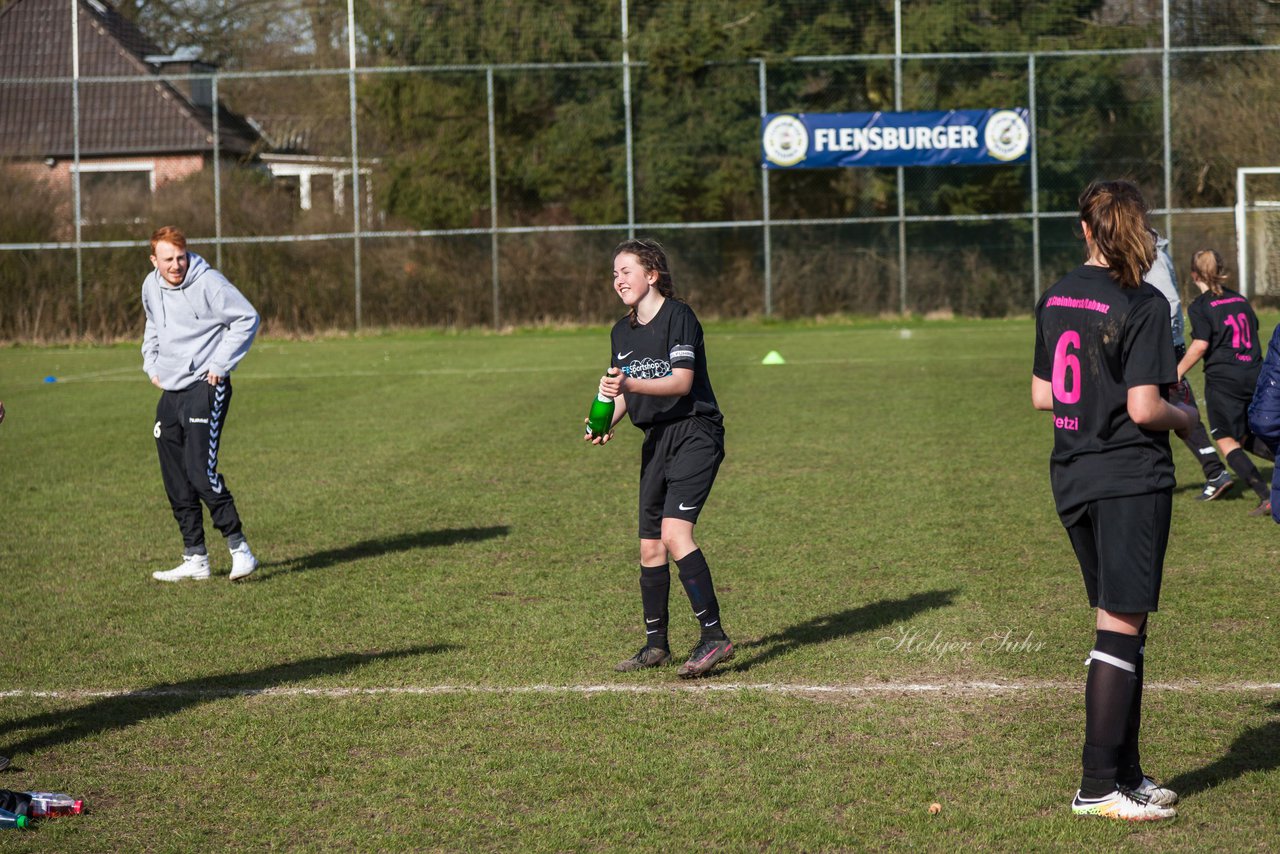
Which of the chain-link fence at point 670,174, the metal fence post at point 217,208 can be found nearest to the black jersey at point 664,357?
the chain-link fence at point 670,174

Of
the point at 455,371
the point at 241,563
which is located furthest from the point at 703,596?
the point at 455,371

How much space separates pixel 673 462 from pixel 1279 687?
2.47m

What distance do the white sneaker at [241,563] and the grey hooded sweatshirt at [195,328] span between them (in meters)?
0.96

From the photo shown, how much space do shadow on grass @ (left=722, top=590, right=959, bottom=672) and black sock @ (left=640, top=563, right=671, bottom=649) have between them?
33 centimetres

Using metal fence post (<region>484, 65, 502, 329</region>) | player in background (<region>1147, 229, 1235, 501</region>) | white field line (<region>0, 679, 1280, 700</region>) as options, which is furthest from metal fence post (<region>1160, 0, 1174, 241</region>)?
white field line (<region>0, 679, 1280, 700</region>)

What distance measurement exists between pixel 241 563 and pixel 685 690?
332 centimetres

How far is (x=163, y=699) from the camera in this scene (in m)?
5.86

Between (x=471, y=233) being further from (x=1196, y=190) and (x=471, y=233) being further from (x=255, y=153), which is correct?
(x=1196, y=190)

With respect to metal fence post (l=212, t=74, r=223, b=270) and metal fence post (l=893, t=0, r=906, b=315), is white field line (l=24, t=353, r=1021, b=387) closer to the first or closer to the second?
metal fence post (l=212, t=74, r=223, b=270)

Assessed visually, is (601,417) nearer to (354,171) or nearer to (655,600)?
(655,600)

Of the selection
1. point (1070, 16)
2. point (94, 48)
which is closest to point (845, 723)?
point (1070, 16)

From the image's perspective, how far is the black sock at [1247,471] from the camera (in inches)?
374

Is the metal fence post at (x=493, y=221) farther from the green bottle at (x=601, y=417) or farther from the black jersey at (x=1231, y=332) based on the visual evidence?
the green bottle at (x=601, y=417)

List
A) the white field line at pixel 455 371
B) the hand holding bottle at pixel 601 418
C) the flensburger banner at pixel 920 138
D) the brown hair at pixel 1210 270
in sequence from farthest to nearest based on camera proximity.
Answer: the flensburger banner at pixel 920 138
the white field line at pixel 455 371
the brown hair at pixel 1210 270
the hand holding bottle at pixel 601 418
